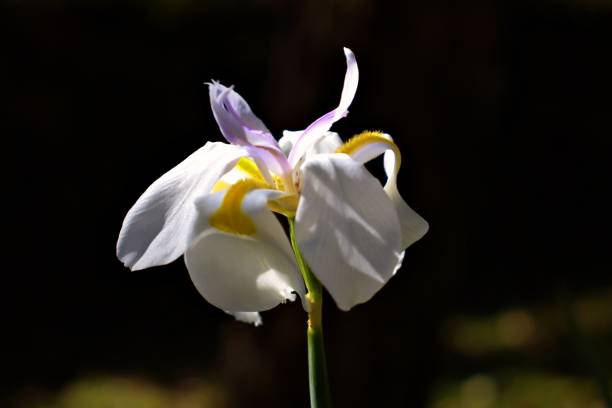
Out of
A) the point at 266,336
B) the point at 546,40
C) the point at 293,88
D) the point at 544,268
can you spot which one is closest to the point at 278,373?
the point at 266,336

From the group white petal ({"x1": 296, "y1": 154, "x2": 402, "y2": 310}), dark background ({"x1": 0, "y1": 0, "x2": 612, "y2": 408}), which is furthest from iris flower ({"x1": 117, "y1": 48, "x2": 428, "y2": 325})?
dark background ({"x1": 0, "y1": 0, "x2": 612, "y2": 408})

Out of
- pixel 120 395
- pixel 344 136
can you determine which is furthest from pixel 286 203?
pixel 120 395

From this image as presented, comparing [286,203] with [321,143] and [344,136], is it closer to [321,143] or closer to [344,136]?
[321,143]

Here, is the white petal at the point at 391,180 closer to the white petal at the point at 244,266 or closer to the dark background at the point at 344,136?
the white petal at the point at 244,266

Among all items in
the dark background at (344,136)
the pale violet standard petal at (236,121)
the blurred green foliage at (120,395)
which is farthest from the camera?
the blurred green foliage at (120,395)

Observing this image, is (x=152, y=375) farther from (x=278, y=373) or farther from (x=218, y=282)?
(x=218, y=282)

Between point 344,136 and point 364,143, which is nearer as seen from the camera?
point 364,143

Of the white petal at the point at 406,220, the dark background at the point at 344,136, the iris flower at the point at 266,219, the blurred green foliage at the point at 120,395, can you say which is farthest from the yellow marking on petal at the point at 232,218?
the blurred green foliage at the point at 120,395
